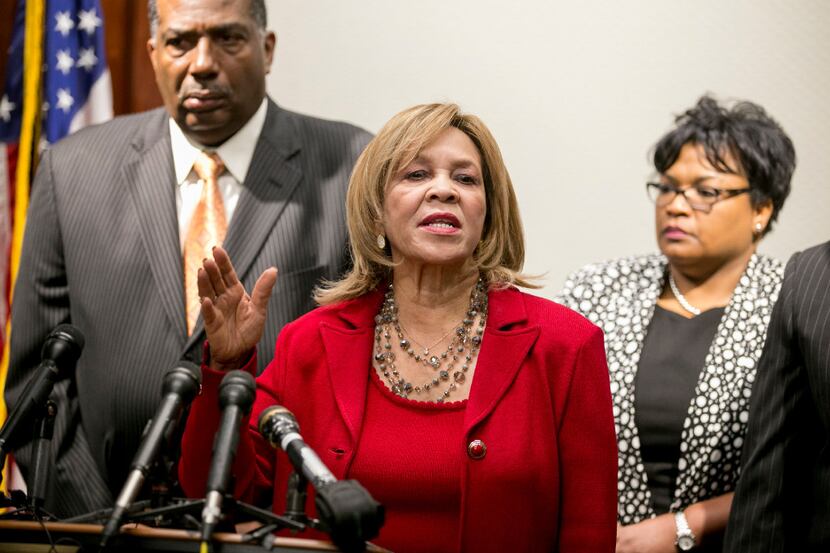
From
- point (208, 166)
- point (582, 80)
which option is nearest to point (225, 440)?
point (208, 166)

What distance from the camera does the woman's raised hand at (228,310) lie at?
2.09m

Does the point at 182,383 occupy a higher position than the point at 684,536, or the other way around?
the point at 182,383

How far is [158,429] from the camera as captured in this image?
1.64 metres

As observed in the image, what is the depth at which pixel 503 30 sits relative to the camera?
13.2 feet

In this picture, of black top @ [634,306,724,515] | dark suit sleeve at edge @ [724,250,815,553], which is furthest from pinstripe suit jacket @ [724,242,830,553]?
black top @ [634,306,724,515]

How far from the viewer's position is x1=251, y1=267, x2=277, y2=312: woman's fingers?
2.13 meters

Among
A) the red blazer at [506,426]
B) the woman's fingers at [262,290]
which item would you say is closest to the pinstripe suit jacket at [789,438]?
the red blazer at [506,426]

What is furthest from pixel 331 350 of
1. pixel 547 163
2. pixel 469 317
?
pixel 547 163

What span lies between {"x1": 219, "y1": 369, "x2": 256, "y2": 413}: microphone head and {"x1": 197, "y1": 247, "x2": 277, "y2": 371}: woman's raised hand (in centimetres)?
40

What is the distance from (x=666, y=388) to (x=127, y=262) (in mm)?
1354

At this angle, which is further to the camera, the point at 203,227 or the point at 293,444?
the point at 203,227

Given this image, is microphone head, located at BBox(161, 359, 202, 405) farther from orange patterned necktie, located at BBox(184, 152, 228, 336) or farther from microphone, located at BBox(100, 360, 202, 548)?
orange patterned necktie, located at BBox(184, 152, 228, 336)

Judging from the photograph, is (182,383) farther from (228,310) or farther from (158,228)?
(158,228)

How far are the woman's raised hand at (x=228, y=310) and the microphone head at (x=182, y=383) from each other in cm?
35
